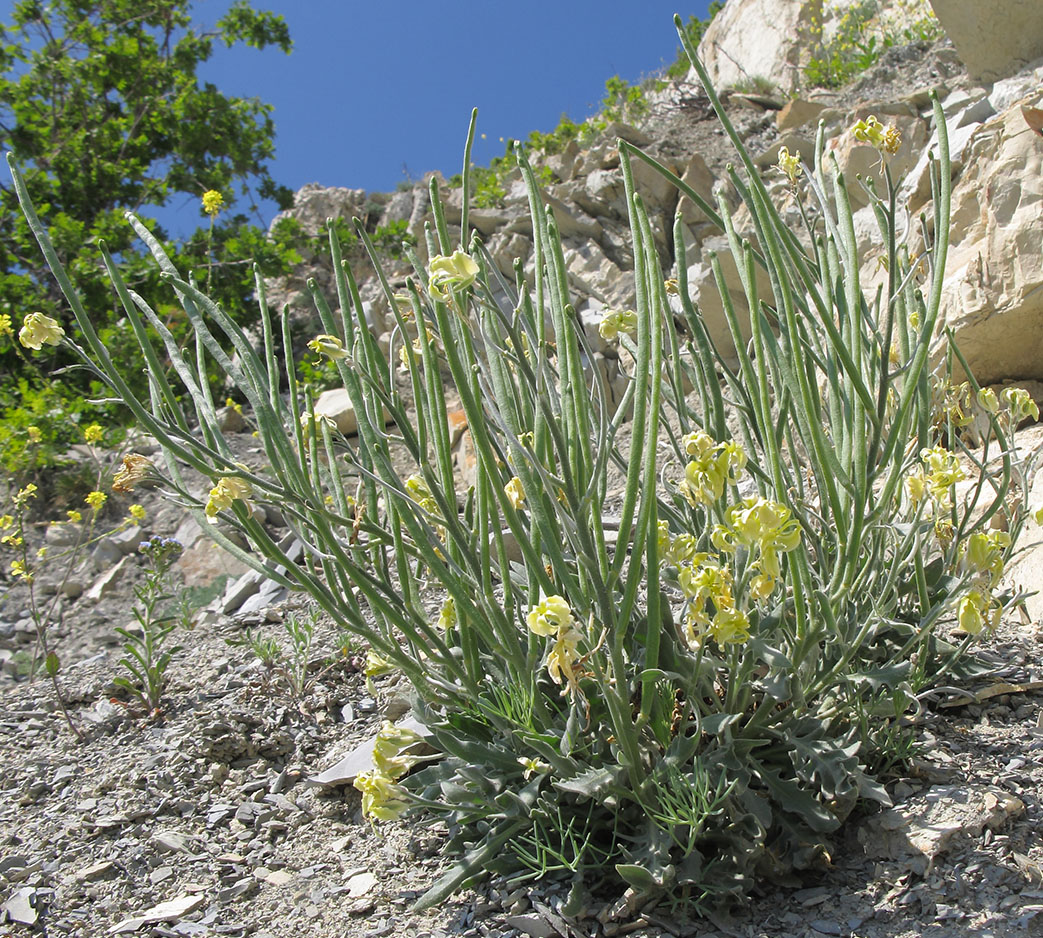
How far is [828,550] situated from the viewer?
5.34 feet

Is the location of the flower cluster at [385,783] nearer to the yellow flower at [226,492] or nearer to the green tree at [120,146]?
the yellow flower at [226,492]

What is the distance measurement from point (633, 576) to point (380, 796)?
21.4 inches

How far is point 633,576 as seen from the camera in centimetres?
128

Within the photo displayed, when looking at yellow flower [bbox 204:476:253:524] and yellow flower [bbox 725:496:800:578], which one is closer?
yellow flower [bbox 725:496:800:578]

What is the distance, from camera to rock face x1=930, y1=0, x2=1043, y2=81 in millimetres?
4734

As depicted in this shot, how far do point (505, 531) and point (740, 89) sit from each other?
696 centimetres

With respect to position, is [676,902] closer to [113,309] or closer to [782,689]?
[782,689]

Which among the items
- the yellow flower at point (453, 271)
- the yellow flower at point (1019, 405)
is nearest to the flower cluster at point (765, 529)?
the yellow flower at point (453, 271)

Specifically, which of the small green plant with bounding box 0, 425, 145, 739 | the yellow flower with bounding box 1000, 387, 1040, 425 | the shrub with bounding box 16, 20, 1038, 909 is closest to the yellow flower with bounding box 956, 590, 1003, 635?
the shrub with bounding box 16, 20, 1038, 909

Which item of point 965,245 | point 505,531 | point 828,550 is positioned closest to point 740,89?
point 965,245

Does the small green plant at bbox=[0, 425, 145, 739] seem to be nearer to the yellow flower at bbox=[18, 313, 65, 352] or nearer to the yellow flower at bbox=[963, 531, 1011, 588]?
the yellow flower at bbox=[18, 313, 65, 352]

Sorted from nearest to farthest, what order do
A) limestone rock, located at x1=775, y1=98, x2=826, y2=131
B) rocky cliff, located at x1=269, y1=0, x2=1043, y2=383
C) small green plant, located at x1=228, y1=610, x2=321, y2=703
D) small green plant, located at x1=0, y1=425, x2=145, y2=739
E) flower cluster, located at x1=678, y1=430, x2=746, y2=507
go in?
flower cluster, located at x1=678, y1=430, x2=746, y2=507
small green plant, located at x1=228, y1=610, x2=321, y2=703
rocky cliff, located at x1=269, y1=0, x2=1043, y2=383
small green plant, located at x1=0, y1=425, x2=145, y2=739
limestone rock, located at x1=775, y1=98, x2=826, y2=131

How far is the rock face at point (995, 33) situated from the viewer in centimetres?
473

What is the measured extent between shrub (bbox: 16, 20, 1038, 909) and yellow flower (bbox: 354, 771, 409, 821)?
11mm
